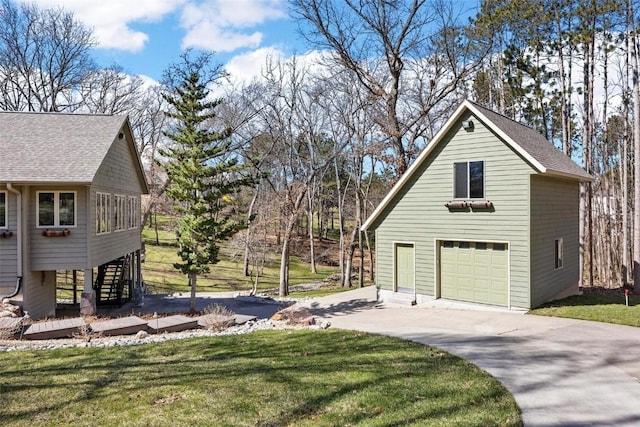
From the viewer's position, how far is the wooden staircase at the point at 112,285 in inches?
754

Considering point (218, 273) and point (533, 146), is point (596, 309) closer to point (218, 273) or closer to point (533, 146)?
point (533, 146)

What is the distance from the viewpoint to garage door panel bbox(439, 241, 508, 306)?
46.2ft

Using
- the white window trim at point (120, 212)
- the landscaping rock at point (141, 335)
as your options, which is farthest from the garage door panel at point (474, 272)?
the white window trim at point (120, 212)

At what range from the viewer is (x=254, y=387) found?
6996 mm

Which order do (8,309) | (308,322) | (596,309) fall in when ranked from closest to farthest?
(308,322)
(8,309)
(596,309)

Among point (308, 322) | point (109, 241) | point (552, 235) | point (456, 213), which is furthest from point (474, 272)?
point (109, 241)

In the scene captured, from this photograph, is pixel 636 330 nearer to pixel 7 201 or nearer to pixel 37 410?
pixel 37 410

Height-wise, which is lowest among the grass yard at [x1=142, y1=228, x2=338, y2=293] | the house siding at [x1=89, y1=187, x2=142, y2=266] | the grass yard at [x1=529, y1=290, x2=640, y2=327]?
the grass yard at [x1=142, y1=228, x2=338, y2=293]

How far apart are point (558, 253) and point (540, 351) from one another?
7.63 metres

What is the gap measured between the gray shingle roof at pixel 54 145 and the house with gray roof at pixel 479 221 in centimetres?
951

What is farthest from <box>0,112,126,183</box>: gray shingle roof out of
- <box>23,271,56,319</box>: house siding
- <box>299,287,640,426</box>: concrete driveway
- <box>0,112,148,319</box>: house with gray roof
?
<box>299,287,640,426</box>: concrete driveway

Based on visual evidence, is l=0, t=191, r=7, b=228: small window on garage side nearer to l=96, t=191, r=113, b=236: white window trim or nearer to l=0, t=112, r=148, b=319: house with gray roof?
l=0, t=112, r=148, b=319: house with gray roof

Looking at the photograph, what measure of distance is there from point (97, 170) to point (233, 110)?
14.9m

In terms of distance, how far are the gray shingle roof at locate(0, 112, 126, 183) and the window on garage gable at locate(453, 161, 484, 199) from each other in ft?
36.9
